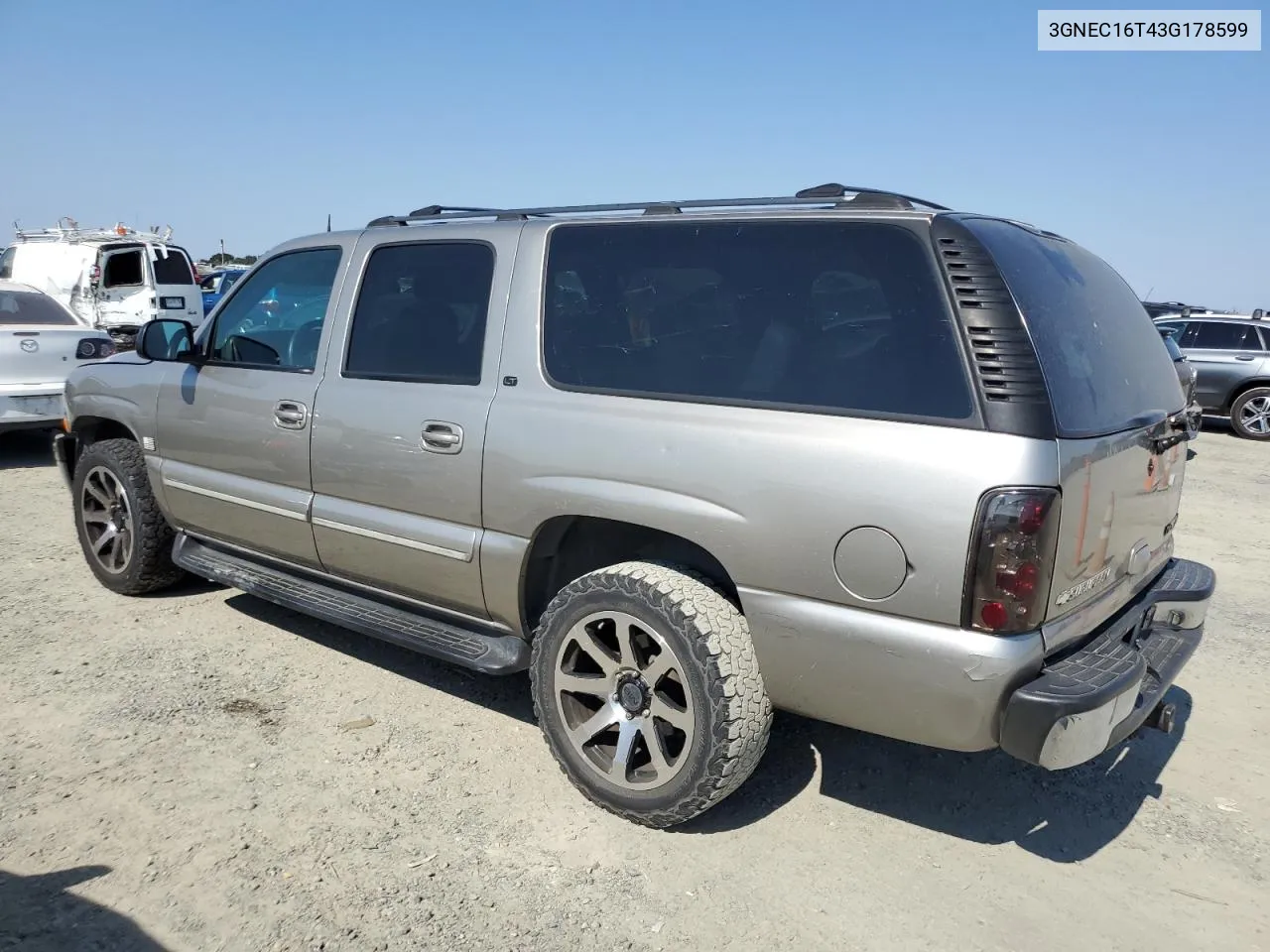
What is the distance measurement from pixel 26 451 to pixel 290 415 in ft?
23.4

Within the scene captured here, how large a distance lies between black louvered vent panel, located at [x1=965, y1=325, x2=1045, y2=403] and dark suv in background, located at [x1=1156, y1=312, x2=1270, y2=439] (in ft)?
42.6

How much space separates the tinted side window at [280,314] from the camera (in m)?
4.02

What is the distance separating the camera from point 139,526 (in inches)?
187

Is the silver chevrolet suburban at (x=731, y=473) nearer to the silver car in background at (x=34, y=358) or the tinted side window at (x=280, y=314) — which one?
the tinted side window at (x=280, y=314)

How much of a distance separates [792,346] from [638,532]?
859mm

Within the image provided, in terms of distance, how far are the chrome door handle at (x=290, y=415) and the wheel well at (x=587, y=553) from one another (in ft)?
4.12

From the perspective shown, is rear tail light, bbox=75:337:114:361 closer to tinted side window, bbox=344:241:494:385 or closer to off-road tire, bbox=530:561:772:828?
tinted side window, bbox=344:241:494:385

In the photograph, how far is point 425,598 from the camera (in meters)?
3.65

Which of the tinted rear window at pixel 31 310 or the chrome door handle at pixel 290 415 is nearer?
the chrome door handle at pixel 290 415

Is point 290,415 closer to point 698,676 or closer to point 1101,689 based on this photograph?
point 698,676

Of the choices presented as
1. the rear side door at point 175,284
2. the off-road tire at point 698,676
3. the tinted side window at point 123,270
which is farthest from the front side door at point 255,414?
the tinted side window at point 123,270

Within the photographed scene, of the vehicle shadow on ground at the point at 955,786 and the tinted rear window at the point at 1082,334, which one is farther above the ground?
the tinted rear window at the point at 1082,334

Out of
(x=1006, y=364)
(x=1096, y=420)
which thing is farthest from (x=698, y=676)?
(x=1096, y=420)

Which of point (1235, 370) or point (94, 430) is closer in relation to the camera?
point (94, 430)
